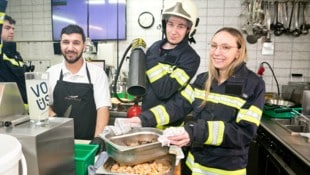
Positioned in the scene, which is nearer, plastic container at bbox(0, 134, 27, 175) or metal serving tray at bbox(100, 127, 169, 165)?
plastic container at bbox(0, 134, 27, 175)

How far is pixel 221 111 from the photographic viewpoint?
1.40 meters

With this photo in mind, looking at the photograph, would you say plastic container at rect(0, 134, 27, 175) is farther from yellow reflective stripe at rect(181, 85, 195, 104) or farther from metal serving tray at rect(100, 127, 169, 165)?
yellow reflective stripe at rect(181, 85, 195, 104)

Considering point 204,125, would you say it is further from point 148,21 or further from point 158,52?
point 148,21

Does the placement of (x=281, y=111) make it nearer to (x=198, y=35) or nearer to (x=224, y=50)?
(x=198, y=35)

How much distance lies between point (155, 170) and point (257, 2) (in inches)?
108

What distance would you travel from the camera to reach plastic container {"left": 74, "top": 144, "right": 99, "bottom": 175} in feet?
3.42

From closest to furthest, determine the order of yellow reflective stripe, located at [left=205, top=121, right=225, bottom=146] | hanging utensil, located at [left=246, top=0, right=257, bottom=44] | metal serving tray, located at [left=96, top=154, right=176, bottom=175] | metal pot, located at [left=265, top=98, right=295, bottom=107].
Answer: metal serving tray, located at [left=96, top=154, right=176, bottom=175]
yellow reflective stripe, located at [left=205, top=121, right=225, bottom=146]
metal pot, located at [left=265, top=98, right=295, bottom=107]
hanging utensil, located at [left=246, top=0, right=257, bottom=44]

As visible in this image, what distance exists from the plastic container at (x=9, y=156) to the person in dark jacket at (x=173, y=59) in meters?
1.02

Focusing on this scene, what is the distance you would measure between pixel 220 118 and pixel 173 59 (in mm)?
468

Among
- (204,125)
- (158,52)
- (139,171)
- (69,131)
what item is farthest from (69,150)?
(158,52)

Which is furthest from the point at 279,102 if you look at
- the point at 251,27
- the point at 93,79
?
the point at 93,79

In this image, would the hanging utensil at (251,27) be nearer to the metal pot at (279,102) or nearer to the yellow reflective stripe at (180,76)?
the metal pot at (279,102)

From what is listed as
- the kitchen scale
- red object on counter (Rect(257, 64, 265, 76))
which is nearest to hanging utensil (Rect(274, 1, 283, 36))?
red object on counter (Rect(257, 64, 265, 76))

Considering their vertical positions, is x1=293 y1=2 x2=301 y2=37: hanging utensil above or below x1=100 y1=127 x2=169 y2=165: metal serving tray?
above
